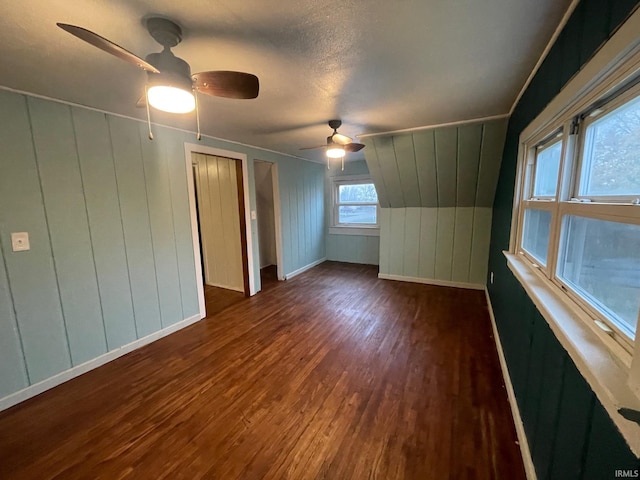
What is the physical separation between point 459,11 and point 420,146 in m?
2.14

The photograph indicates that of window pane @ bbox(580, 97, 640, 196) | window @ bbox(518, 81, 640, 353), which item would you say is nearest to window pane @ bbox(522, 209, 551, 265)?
window @ bbox(518, 81, 640, 353)

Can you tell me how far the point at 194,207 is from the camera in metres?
2.93

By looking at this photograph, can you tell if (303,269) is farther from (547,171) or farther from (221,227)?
(547,171)

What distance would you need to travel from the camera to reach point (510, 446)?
1453 mm

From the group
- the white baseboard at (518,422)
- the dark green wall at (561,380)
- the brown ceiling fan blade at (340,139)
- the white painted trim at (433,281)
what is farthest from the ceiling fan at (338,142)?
the white painted trim at (433,281)

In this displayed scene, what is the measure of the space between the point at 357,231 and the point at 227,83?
4.45m

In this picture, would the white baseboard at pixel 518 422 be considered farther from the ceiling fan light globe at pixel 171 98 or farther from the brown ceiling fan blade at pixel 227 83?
the ceiling fan light globe at pixel 171 98

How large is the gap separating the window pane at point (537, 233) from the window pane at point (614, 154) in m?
0.49

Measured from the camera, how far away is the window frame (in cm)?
66

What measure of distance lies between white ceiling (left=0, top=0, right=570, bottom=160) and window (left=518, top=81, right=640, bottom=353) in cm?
56

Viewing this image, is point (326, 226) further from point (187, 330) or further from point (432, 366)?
point (432, 366)

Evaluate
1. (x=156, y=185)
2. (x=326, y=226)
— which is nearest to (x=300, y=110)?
(x=156, y=185)

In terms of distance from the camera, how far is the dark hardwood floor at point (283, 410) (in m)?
1.38

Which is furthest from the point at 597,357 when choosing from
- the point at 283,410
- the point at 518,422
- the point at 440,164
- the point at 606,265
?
the point at 440,164
